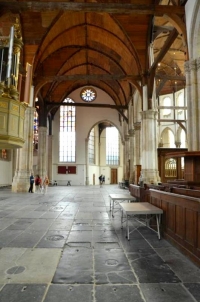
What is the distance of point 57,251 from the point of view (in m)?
3.83

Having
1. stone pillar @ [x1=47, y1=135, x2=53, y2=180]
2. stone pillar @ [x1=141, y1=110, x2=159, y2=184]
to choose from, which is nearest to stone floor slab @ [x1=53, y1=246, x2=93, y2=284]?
stone pillar @ [x1=141, y1=110, x2=159, y2=184]

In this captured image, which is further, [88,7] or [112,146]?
[112,146]

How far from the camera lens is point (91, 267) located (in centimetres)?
319

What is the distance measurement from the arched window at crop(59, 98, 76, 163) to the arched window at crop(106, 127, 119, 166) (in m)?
7.59

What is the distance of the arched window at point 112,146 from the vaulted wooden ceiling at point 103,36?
13400mm

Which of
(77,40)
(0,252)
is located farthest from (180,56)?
(0,252)

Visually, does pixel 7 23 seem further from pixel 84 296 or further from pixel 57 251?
pixel 84 296

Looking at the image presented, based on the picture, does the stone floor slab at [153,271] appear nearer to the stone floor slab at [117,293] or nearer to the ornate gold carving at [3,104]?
the stone floor slab at [117,293]

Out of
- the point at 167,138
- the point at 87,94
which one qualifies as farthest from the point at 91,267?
the point at 167,138

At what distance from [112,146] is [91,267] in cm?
3372

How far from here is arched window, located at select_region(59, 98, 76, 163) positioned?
3017cm

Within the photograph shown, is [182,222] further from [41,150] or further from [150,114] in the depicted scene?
[41,150]

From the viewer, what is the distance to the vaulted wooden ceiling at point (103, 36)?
9664mm

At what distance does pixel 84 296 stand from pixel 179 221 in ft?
7.32
